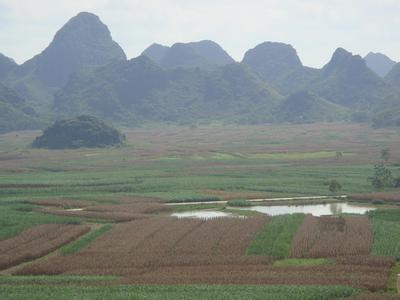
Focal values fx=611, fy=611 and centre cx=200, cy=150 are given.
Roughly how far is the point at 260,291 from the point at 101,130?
9798 centimetres

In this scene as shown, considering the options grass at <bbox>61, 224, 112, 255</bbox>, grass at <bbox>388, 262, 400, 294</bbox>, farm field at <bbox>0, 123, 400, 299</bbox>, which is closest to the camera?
grass at <bbox>388, 262, 400, 294</bbox>

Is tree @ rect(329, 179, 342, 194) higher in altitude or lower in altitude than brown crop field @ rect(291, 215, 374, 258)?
higher

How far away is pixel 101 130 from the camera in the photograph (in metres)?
120

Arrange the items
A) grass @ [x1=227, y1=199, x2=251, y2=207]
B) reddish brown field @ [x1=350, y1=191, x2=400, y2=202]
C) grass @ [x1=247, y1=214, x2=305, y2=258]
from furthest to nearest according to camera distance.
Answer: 1. grass @ [x1=227, y1=199, x2=251, y2=207]
2. reddish brown field @ [x1=350, y1=191, x2=400, y2=202]
3. grass @ [x1=247, y1=214, x2=305, y2=258]

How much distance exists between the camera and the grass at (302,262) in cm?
3058

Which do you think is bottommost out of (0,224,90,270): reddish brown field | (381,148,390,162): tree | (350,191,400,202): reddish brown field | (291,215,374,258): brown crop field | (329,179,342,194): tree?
(0,224,90,270): reddish brown field

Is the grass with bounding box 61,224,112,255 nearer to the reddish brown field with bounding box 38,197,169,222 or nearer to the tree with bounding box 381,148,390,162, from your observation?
the reddish brown field with bounding box 38,197,169,222

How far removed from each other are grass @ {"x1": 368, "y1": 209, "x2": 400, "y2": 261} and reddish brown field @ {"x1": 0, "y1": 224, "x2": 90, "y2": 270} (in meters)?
18.3

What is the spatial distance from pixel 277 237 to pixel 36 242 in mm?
14482

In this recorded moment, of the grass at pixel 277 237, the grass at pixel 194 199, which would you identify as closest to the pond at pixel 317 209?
the grass at pixel 194 199

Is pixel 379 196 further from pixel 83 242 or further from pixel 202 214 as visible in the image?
pixel 83 242

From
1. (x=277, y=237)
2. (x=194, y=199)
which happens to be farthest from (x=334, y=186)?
(x=277, y=237)

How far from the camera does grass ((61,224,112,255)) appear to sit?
114 feet

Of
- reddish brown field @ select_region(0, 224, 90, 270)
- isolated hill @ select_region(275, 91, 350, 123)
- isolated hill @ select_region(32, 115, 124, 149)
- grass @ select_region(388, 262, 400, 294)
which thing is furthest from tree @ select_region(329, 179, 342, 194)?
isolated hill @ select_region(275, 91, 350, 123)
